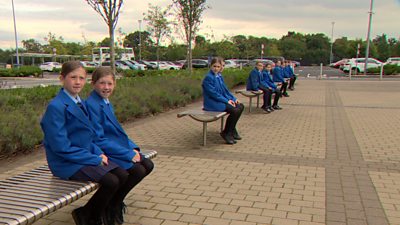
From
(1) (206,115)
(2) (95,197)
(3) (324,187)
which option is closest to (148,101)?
(1) (206,115)

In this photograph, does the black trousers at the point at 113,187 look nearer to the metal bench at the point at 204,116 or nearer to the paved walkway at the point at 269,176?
the paved walkway at the point at 269,176

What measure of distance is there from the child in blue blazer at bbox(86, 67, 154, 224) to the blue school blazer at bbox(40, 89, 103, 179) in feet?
0.62

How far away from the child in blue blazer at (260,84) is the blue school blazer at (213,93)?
3620mm

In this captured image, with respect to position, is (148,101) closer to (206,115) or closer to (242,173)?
(206,115)

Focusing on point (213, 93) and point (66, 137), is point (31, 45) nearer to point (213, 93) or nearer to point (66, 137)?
point (213, 93)

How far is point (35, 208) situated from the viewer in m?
2.55

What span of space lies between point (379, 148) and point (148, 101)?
553cm

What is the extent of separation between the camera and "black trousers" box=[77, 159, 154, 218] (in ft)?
9.85

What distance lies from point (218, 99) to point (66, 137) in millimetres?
4107

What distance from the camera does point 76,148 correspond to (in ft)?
9.73

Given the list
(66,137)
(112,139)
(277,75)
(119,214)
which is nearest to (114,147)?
(112,139)

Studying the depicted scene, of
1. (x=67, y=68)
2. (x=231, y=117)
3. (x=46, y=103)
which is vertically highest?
A: (x=67, y=68)

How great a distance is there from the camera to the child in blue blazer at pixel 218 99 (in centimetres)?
672

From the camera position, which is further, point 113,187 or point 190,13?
point 190,13
